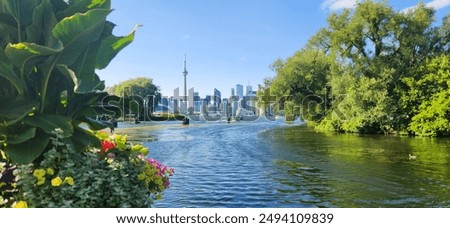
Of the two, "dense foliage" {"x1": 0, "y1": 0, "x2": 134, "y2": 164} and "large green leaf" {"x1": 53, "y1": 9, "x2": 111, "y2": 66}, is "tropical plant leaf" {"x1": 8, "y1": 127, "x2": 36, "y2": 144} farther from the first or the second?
"large green leaf" {"x1": 53, "y1": 9, "x2": 111, "y2": 66}

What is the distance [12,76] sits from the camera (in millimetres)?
3906

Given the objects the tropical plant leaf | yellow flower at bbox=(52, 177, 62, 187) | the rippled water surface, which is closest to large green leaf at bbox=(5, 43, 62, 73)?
the tropical plant leaf

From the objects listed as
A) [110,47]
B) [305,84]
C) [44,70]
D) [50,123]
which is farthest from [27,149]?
[305,84]

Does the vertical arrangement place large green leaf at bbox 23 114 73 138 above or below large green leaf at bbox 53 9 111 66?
below

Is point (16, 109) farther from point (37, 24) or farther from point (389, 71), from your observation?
point (389, 71)

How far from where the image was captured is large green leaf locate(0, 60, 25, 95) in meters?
3.83

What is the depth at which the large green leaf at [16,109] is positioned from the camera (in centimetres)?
395

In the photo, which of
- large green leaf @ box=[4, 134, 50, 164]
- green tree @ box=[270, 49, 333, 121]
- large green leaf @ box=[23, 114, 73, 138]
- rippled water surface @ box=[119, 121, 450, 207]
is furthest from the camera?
green tree @ box=[270, 49, 333, 121]

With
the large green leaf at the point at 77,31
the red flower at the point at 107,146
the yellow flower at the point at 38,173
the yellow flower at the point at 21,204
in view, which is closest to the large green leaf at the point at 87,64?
the large green leaf at the point at 77,31

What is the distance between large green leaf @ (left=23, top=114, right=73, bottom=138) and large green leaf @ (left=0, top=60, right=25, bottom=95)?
1.09ft

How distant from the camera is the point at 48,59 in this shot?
4.19 meters

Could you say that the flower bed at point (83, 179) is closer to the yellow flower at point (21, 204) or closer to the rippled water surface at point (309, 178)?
the yellow flower at point (21, 204)

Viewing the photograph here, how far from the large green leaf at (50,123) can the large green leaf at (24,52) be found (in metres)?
0.49
